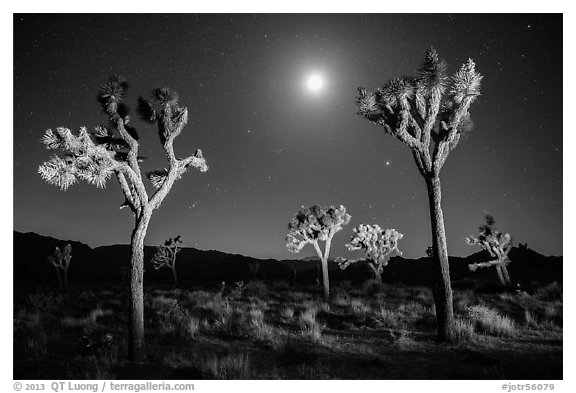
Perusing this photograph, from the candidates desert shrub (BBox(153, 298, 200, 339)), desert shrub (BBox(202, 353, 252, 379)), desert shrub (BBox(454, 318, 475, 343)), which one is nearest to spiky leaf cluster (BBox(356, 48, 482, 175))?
desert shrub (BBox(454, 318, 475, 343))

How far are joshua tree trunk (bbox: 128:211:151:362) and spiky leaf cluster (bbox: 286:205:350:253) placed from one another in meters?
12.4

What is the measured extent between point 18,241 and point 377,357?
103554 millimetres

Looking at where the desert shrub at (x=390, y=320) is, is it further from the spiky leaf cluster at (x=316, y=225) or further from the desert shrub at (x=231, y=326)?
the spiky leaf cluster at (x=316, y=225)

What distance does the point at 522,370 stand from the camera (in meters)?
6.00

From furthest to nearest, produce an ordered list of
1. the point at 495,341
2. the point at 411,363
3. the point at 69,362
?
the point at 495,341
the point at 69,362
the point at 411,363

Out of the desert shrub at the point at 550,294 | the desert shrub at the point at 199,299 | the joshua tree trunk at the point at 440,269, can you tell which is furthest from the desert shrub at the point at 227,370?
the desert shrub at the point at 550,294

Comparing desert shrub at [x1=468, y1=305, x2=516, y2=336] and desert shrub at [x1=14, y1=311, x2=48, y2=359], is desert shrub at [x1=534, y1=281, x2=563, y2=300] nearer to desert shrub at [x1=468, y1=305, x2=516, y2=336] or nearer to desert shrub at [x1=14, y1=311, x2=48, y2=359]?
desert shrub at [x1=468, y1=305, x2=516, y2=336]

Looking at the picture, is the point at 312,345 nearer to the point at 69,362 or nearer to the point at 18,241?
the point at 69,362

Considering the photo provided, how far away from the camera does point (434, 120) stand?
26.9 ft

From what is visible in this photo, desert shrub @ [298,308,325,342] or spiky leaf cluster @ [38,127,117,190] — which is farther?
desert shrub @ [298,308,325,342]

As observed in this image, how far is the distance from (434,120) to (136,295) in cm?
802

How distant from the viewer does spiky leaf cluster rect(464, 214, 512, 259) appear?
21.4 m
